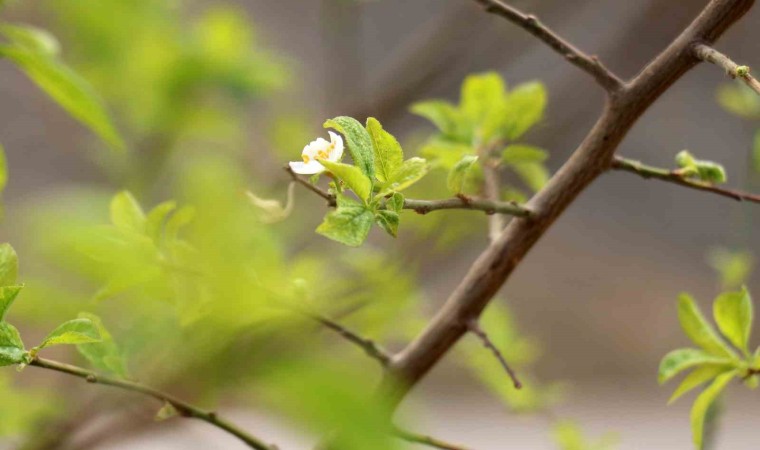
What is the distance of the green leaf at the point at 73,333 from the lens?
8.7 inches

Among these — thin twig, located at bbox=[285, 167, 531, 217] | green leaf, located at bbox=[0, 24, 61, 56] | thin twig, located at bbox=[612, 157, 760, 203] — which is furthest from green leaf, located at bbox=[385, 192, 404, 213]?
green leaf, located at bbox=[0, 24, 61, 56]

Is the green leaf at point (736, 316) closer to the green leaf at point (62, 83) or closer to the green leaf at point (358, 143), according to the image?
the green leaf at point (358, 143)

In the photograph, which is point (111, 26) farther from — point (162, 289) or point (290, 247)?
point (162, 289)

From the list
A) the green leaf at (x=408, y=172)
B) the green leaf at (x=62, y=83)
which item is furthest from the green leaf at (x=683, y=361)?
the green leaf at (x=62, y=83)

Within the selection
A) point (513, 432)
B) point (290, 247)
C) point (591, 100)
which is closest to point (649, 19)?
point (591, 100)

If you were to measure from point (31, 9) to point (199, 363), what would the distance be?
531mm

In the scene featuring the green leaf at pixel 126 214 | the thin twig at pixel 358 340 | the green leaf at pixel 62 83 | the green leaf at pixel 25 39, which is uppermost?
the green leaf at pixel 25 39

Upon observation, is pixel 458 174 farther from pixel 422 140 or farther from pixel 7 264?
pixel 422 140

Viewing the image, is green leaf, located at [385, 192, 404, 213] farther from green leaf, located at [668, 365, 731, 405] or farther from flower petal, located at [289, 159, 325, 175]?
green leaf, located at [668, 365, 731, 405]

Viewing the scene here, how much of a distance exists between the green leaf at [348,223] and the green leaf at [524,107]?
16 cm

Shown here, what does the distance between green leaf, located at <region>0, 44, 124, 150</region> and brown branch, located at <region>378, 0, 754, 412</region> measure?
16 cm

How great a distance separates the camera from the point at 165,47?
2.12ft

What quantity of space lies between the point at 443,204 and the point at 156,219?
0.41 ft

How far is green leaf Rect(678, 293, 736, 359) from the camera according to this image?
0.28 m
